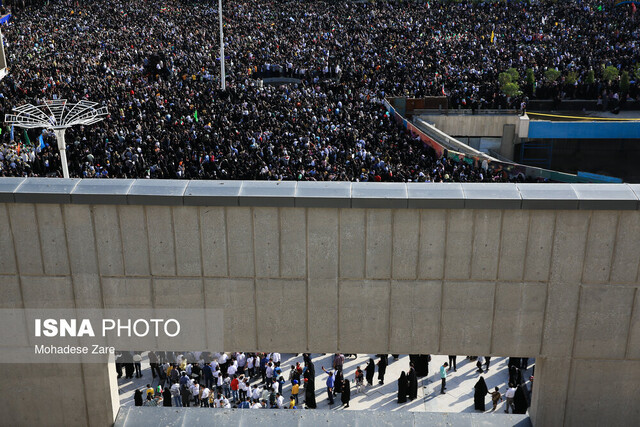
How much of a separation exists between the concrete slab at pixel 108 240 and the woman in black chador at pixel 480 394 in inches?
355

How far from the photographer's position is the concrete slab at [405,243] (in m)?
8.59

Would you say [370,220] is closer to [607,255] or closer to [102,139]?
[607,255]

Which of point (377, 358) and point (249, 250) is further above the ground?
point (249, 250)

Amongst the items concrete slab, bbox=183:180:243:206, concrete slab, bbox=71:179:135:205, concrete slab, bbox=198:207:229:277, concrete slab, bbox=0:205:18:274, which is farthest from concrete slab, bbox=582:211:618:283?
concrete slab, bbox=0:205:18:274

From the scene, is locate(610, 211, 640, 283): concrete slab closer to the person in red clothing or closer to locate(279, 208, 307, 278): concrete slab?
locate(279, 208, 307, 278): concrete slab

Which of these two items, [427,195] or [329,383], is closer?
[427,195]

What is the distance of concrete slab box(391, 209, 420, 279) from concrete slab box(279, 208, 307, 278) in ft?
3.58

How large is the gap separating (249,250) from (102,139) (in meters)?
18.4

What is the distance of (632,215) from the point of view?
27.5 ft

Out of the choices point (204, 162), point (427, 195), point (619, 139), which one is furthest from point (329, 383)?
point (619, 139)

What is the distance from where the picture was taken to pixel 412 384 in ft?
51.9

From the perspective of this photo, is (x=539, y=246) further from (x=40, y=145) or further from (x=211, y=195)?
(x=40, y=145)

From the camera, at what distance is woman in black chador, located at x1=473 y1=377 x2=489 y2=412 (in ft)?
49.9

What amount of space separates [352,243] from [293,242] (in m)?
0.71
